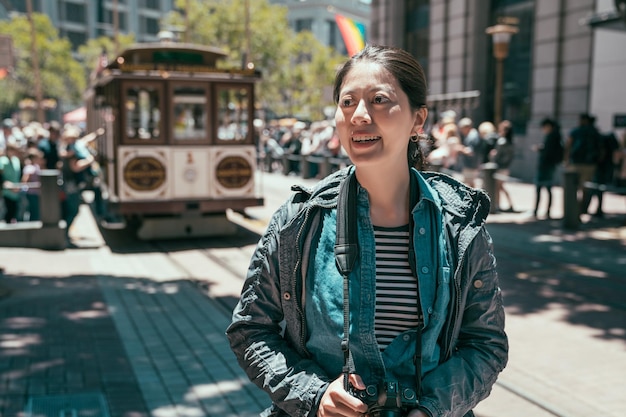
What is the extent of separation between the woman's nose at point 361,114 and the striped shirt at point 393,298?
36 centimetres

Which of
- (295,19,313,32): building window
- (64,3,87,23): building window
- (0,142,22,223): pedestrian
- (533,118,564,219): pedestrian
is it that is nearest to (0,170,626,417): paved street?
(0,142,22,223): pedestrian

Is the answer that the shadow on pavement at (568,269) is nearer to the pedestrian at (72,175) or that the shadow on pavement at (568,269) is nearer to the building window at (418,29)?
the pedestrian at (72,175)

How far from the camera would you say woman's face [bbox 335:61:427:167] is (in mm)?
1829

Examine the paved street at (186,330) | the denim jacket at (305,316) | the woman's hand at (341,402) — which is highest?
the denim jacket at (305,316)

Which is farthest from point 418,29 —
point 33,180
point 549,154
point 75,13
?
point 75,13

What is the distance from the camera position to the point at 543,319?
6.82m

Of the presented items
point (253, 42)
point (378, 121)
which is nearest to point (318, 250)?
point (378, 121)

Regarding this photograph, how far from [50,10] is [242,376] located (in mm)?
82131

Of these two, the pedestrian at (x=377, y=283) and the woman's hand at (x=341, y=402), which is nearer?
the woman's hand at (x=341, y=402)

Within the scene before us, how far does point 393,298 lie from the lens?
185cm

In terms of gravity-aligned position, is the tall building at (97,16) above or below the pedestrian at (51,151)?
above

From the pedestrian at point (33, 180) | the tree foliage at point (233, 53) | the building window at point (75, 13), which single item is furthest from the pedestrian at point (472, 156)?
the building window at point (75, 13)

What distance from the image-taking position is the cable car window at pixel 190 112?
37.2ft

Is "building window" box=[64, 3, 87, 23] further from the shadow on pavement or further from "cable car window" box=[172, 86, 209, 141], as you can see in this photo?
the shadow on pavement
